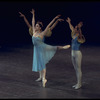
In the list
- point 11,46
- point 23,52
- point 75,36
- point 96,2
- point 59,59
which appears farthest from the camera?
point 96,2

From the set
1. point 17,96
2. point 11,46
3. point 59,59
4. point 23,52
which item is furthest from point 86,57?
point 17,96

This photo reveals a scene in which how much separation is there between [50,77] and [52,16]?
9845mm

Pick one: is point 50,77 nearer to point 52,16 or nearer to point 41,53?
point 41,53

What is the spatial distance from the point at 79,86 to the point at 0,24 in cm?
1223

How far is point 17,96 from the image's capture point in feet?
27.8

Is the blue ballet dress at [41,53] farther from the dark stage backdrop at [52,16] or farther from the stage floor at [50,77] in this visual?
the dark stage backdrop at [52,16]

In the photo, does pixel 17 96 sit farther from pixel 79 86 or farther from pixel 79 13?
pixel 79 13

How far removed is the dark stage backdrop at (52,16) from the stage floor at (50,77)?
4.76 metres

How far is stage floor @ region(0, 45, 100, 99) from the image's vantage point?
8758 millimetres

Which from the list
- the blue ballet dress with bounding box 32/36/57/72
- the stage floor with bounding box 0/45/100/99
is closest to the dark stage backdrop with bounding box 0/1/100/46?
the stage floor with bounding box 0/45/100/99

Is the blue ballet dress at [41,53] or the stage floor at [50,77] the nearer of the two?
the stage floor at [50,77]

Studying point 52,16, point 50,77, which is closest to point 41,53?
point 50,77

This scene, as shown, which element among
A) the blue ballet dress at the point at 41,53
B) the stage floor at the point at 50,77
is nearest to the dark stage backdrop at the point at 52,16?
the stage floor at the point at 50,77

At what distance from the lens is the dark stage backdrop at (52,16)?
65.1 feet
